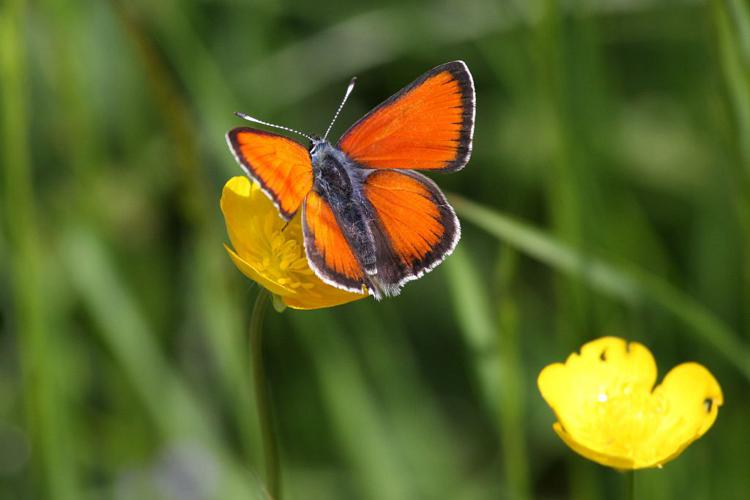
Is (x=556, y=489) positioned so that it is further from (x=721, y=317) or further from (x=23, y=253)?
(x=23, y=253)

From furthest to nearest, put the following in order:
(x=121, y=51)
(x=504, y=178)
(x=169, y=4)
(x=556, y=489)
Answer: (x=121, y=51), (x=504, y=178), (x=556, y=489), (x=169, y=4)

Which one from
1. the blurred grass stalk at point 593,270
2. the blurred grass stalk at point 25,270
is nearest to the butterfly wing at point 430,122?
the blurred grass stalk at point 593,270

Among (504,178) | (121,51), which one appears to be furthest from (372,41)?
(121,51)

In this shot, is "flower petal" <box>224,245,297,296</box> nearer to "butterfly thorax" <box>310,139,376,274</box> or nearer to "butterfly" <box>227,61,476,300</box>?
"butterfly" <box>227,61,476,300</box>

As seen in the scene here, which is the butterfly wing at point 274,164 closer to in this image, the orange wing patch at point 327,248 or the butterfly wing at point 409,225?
the orange wing patch at point 327,248

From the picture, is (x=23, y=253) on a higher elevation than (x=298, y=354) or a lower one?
higher

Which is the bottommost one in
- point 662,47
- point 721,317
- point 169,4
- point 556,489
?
point 556,489
